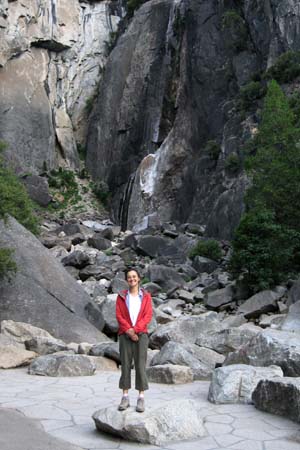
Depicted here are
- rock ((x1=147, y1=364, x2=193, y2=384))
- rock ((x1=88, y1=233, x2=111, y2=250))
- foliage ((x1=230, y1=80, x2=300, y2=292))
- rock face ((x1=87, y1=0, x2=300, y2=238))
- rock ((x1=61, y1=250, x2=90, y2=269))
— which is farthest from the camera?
rock face ((x1=87, y1=0, x2=300, y2=238))

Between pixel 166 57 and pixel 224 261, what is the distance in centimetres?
2348

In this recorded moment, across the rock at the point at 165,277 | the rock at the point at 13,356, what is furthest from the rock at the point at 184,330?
the rock at the point at 165,277

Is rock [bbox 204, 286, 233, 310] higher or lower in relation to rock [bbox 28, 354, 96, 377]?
lower

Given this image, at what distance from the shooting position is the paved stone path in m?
4.80

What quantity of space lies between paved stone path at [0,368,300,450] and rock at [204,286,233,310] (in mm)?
10118

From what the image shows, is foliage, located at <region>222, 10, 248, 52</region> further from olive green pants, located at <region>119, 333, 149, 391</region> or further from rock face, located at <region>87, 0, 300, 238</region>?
olive green pants, located at <region>119, 333, 149, 391</region>

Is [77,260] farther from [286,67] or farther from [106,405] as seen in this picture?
[106,405]

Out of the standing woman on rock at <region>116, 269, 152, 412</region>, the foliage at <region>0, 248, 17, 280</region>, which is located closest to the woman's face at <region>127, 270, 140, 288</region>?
the standing woman on rock at <region>116, 269, 152, 412</region>

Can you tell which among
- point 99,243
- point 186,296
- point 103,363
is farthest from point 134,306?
point 99,243

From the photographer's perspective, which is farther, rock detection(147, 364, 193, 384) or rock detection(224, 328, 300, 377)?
rock detection(147, 364, 193, 384)

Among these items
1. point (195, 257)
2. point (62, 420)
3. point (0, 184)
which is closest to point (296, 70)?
point (195, 257)

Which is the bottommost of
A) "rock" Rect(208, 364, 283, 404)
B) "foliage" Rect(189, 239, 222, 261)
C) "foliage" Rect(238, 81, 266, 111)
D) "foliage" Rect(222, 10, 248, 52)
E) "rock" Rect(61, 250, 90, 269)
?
"rock" Rect(208, 364, 283, 404)

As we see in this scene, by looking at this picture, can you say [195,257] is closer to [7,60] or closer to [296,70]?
[296,70]

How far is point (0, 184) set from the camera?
13.7 metres
